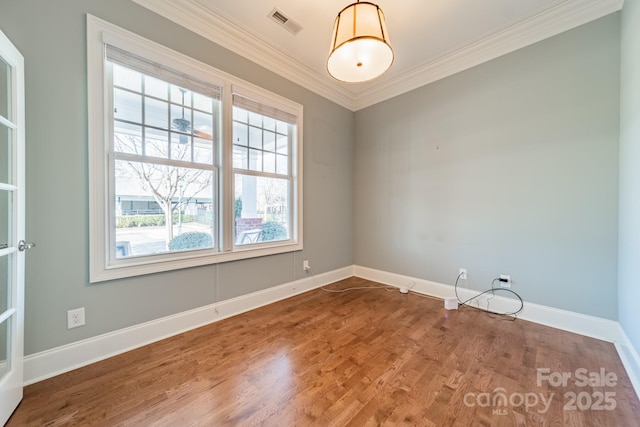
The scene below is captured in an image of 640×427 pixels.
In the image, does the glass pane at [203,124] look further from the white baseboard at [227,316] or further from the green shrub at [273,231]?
the white baseboard at [227,316]

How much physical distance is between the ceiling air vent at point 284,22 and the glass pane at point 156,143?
1.54 metres

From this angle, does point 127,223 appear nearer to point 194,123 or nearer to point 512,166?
point 194,123

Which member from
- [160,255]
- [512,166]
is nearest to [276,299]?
[160,255]

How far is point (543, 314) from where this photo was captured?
Answer: 93.4 inches

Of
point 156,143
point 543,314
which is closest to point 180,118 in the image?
point 156,143

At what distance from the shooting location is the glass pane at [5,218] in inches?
53.4

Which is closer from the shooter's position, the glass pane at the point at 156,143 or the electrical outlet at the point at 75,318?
the electrical outlet at the point at 75,318

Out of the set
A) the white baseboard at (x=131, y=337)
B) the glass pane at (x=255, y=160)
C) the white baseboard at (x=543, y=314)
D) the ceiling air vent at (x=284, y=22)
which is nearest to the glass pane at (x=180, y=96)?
the glass pane at (x=255, y=160)

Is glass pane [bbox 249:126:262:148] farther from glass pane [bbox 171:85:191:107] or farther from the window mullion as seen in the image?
glass pane [bbox 171:85:191:107]

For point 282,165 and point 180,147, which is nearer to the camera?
point 180,147

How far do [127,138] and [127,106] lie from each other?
271mm

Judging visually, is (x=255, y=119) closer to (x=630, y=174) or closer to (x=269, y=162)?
(x=269, y=162)

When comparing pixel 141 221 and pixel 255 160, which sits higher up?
pixel 255 160

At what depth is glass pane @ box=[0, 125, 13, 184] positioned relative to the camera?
1358 millimetres
